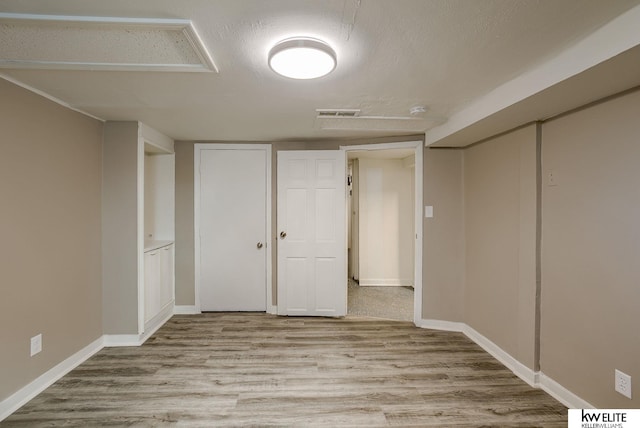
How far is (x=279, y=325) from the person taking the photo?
350cm

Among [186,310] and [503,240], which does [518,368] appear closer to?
[503,240]

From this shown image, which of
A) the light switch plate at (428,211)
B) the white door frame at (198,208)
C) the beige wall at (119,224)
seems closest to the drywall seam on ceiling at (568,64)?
the light switch plate at (428,211)

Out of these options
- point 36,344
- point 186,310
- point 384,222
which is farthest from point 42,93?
point 384,222

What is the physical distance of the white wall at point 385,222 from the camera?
5172mm

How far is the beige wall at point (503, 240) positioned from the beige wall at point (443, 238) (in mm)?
81

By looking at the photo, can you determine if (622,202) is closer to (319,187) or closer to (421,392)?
(421,392)

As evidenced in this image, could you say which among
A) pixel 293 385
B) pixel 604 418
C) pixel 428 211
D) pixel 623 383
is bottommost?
pixel 293 385

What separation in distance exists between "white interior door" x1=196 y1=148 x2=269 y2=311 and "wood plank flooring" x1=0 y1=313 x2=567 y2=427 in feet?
2.14

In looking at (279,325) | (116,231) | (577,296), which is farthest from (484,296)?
(116,231)

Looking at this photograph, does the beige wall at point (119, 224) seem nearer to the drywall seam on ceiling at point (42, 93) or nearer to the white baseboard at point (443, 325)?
the drywall seam on ceiling at point (42, 93)

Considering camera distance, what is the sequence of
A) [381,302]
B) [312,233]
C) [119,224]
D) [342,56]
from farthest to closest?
[381,302] → [312,233] → [119,224] → [342,56]

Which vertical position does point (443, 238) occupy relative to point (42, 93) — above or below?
below

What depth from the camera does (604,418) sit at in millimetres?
1768

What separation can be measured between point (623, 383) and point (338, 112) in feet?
8.59
